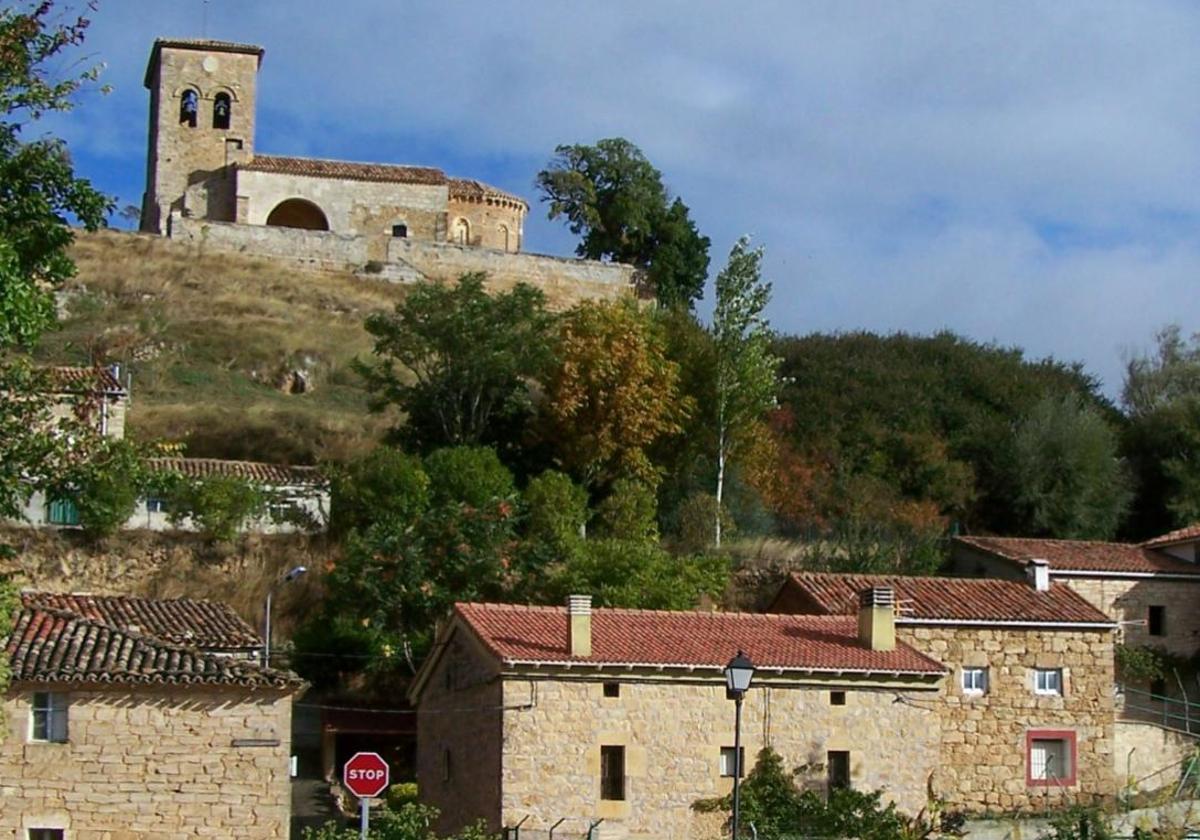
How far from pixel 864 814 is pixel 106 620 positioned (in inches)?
548

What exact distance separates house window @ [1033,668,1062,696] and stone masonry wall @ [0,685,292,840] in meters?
17.0

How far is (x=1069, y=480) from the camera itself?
188 ft

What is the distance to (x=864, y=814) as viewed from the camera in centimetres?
3422

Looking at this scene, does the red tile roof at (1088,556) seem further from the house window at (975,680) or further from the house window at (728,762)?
the house window at (728,762)

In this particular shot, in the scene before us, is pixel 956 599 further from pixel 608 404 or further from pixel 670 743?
pixel 608 404

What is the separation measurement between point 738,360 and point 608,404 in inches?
186

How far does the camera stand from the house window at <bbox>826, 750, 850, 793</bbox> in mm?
35156

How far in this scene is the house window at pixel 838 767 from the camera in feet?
115

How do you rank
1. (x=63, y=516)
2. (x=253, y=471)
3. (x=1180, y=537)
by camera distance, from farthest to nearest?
1. (x=253, y=471)
2. (x=1180, y=537)
3. (x=63, y=516)

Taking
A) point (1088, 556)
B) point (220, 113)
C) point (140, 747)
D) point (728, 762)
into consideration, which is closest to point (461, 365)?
point (1088, 556)

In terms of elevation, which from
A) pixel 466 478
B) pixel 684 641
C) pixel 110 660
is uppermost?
pixel 466 478

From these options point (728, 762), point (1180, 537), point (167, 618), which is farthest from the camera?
point (1180, 537)

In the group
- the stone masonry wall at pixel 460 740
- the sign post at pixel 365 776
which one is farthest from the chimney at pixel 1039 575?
the sign post at pixel 365 776

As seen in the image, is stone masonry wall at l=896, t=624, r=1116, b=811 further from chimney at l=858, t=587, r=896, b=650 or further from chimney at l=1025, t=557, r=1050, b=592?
chimney at l=1025, t=557, r=1050, b=592
